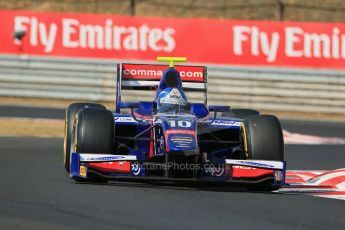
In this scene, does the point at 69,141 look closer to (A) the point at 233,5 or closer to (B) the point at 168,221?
(B) the point at 168,221

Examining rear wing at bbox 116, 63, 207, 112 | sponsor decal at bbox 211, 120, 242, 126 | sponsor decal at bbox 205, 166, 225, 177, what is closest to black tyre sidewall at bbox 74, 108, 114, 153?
sponsor decal at bbox 205, 166, 225, 177

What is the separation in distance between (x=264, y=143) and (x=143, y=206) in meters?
2.05

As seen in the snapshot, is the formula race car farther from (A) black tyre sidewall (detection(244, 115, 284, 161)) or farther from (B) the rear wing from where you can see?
(B) the rear wing

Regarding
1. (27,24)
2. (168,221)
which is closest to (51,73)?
(27,24)

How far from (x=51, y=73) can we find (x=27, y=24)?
1.26 m

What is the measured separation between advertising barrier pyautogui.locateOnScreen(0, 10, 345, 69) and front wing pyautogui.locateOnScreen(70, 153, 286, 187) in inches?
445

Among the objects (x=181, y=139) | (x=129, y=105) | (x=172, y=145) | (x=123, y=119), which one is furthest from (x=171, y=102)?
(x=172, y=145)

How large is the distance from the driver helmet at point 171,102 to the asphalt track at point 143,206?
1112mm

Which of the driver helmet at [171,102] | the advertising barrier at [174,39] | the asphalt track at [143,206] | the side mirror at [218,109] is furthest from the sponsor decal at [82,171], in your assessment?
the advertising barrier at [174,39]

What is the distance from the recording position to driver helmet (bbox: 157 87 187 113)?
1053 centimetres

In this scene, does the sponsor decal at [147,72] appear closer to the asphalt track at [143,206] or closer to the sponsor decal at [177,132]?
the asphalt track at [143,206]

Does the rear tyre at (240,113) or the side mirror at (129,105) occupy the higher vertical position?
the side mirror at (129,105)

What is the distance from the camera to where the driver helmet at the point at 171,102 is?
10531 mm

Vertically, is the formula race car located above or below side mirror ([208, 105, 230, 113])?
below
